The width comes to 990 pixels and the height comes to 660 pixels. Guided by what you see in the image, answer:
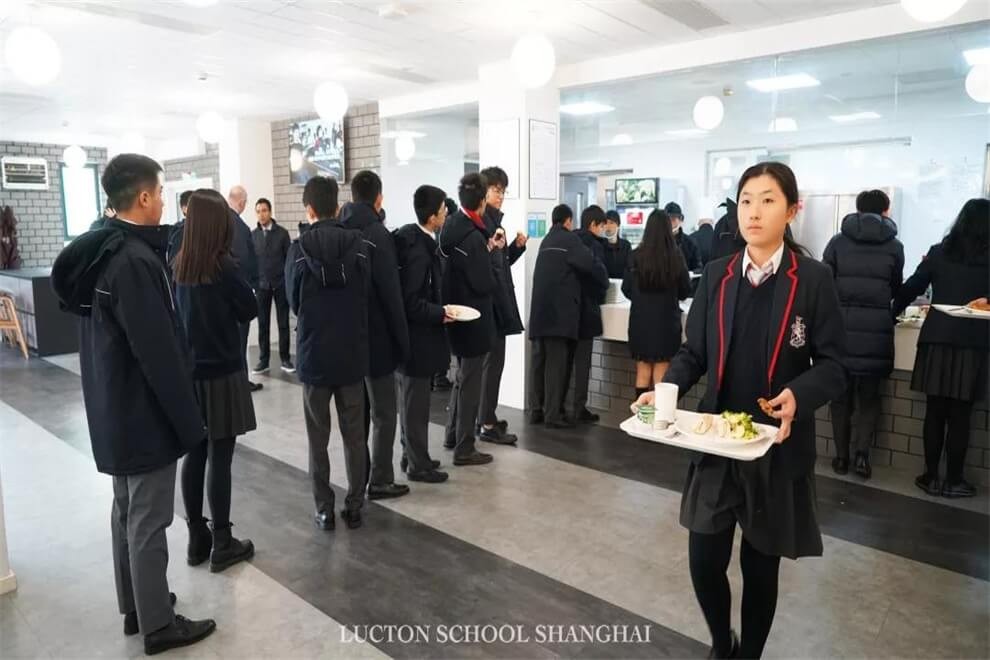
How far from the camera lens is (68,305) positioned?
81.1 inches

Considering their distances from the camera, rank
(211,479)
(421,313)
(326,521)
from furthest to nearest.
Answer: (421,313) < (326,521) < (211,479)

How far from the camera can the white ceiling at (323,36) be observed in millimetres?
4023

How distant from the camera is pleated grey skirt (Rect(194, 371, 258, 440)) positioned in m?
A: 2.70

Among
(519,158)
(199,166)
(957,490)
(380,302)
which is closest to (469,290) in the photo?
(380,302)

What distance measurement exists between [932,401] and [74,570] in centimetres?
416

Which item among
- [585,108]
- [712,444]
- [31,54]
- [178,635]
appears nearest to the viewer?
[712,444]

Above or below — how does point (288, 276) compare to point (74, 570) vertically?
above

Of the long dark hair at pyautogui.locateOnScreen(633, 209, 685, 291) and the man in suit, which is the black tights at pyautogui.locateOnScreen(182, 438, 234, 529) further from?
the man in suit

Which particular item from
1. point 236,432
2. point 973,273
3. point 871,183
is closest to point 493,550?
point 236,432

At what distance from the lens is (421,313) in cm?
346

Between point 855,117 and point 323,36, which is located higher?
point 323,36

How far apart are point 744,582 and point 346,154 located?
6.79m

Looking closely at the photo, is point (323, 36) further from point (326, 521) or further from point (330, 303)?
point (326, 521)

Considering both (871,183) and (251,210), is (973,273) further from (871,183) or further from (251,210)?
(251,210)
